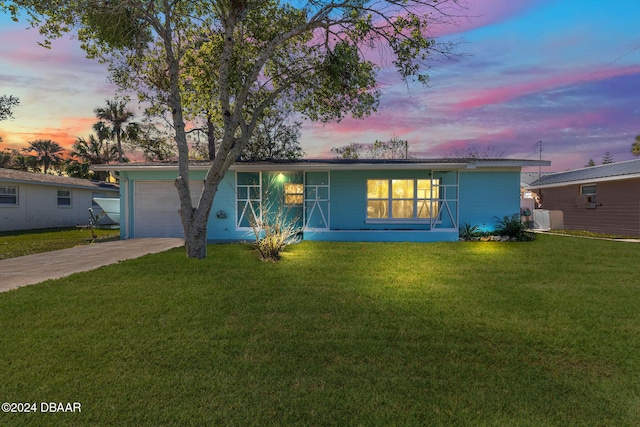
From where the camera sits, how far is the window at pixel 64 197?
20875mm

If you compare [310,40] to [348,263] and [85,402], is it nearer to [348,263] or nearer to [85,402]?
[348,263]

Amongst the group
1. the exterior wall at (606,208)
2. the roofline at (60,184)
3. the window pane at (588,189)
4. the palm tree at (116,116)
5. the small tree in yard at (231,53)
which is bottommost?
the exterior wall at (606,208)

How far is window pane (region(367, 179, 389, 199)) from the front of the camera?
13508 mm

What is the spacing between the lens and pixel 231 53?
8.33 metres

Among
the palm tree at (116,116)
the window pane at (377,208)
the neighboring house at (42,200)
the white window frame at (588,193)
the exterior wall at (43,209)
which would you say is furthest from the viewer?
the palm tree at (116,116)

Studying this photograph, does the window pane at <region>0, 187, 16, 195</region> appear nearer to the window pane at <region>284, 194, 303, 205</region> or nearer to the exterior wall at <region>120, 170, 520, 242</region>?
the exterior wall at <region>120, 170, 520, 242</region>

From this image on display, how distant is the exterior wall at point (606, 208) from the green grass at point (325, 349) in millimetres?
10759

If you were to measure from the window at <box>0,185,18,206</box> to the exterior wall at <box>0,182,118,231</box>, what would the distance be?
16 cm

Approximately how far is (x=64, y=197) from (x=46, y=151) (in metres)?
23.5

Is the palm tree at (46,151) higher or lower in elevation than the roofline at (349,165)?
higher

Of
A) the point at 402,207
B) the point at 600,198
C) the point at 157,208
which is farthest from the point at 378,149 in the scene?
the point at 157,208

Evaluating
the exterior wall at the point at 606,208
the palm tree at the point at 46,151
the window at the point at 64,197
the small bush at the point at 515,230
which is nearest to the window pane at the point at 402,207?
the small bush at the point at 515,230

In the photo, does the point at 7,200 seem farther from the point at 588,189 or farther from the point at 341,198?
the point at 588,189

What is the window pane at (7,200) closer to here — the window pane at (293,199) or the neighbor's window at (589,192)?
the window pane at (293,199)
